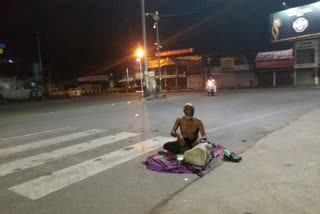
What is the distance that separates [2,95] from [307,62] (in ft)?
147

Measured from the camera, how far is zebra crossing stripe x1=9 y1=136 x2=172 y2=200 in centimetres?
425

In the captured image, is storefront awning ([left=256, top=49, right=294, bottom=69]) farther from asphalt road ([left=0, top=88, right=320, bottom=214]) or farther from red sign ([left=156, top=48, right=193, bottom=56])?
asphalt road ([left=0, top=88, right=320, bottom=214])

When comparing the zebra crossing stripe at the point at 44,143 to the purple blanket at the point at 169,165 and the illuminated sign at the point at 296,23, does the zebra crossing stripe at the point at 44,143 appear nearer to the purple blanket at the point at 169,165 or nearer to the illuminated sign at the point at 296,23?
the purple blanket at the point at 169,165

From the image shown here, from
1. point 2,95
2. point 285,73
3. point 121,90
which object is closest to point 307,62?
point 285,73

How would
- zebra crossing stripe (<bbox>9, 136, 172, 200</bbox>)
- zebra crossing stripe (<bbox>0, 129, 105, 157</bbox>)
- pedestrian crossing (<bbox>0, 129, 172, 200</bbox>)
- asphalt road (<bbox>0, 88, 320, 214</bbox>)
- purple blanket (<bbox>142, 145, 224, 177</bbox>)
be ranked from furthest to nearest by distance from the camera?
zebra crossing stripe (<bbox>0, 129, 105, 157</bbox>) → purple blanket (<bbox>142, 145, 224, 177</bbox>) → pedestrian crossing (<bbox>0, 129, 172, 200</bbox>) → zebra crossing stripe (<bbox>9, 136, 172, 200</bbox>) → asphalt road (<bbox>0, 88, 320, 214</bbox>)

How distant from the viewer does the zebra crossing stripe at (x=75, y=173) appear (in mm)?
4254

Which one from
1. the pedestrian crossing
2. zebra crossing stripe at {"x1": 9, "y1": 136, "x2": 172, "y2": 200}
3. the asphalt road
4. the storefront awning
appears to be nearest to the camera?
the asphalt road

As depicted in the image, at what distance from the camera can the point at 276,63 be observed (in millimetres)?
39781

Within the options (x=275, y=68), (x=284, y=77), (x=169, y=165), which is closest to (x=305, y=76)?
(x=284, y=77)

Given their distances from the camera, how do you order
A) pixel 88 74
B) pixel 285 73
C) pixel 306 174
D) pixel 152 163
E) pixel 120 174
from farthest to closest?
pixel 88 74
pixel 285 73
pixel 152 163
pixel 120 174
pixel 306 174

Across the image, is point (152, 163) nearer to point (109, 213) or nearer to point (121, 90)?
point (109, 213)

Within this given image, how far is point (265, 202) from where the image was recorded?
3.58m

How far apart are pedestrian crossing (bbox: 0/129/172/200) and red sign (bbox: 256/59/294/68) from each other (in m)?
36.9

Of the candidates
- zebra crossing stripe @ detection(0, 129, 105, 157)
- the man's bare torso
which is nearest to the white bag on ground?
the man's bare torso
